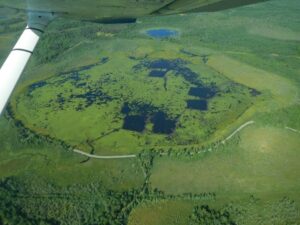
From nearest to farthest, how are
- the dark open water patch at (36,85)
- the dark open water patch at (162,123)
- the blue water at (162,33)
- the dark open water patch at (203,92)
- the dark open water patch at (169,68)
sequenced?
the dark open water patch at (162,123)
the dark open water patch at (203,92)
the dark open water patch at (36,85)
the dark open water patch at (169,68)
the blue water at (162,33)

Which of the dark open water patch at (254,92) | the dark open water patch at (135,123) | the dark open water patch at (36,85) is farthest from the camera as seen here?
the dark open water patch at (36,85)

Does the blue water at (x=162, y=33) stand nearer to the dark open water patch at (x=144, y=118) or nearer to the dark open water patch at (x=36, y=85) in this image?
the dark open water patch at (x=36, y=85)

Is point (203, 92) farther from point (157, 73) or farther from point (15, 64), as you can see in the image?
point (15, 64)

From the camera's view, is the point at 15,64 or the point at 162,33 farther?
the point at 162,33

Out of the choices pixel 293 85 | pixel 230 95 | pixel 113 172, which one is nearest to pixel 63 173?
pixel 113 172

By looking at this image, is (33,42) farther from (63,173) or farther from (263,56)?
(263,56)

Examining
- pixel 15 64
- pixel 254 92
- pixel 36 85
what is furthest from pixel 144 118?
pixel 15 64

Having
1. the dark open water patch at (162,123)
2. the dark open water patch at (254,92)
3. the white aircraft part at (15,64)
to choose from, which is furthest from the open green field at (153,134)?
the white aircraft part at (15,64)
